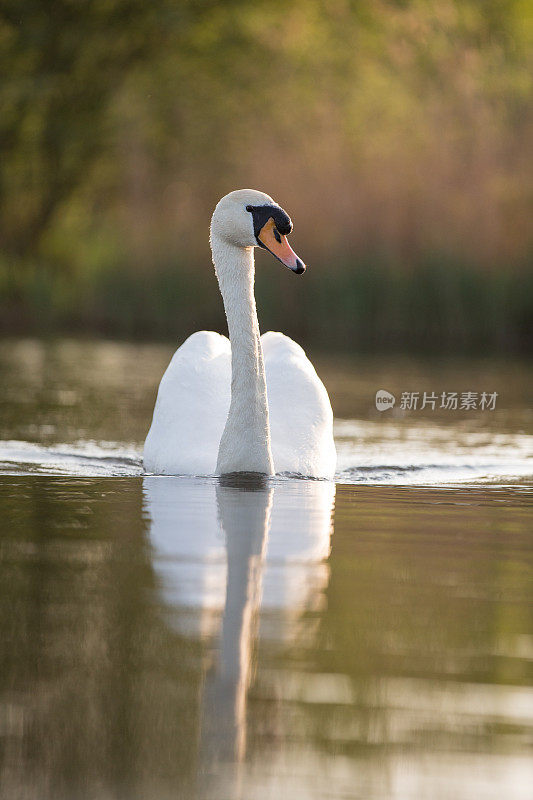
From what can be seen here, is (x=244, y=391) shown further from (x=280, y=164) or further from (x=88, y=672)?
(x=280, y=164)

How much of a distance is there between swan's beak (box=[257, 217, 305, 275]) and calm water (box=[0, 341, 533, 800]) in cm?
111

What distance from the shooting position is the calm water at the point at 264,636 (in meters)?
3.07

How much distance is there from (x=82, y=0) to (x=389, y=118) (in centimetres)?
695

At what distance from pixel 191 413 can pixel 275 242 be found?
1.21 m

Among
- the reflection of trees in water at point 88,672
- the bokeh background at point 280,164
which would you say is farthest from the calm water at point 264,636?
the bokeh background at point 280,164

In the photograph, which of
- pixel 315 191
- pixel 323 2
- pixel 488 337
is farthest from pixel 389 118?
pixel 488 337

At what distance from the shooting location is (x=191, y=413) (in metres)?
8.01

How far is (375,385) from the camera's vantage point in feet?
44.1

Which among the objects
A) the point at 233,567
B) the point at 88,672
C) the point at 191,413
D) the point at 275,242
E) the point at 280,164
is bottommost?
the point at 88,672

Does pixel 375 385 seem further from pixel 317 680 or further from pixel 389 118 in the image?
pixel 389 118

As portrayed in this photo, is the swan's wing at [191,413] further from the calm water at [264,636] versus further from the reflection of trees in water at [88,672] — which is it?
the reflection of trees in water at [88,672]

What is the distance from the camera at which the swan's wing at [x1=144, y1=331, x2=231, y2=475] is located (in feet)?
25.4

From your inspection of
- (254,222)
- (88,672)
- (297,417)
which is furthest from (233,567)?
(297,417)

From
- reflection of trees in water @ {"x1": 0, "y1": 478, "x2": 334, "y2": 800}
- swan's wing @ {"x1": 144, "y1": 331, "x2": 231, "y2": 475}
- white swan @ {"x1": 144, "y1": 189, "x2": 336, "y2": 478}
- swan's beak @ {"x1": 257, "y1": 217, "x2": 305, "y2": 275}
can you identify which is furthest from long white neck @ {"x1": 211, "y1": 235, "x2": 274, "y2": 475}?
reflection of trees in water @ {"x1": 0, "y1": 478, "x2": 334, "y2": 800}
